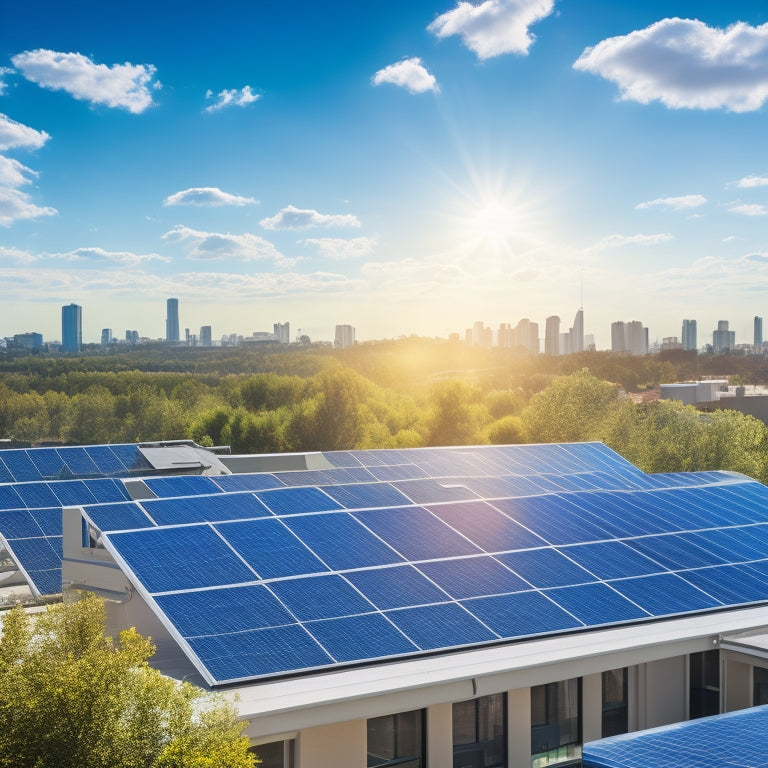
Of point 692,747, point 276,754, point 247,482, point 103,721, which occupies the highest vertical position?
point 247,482

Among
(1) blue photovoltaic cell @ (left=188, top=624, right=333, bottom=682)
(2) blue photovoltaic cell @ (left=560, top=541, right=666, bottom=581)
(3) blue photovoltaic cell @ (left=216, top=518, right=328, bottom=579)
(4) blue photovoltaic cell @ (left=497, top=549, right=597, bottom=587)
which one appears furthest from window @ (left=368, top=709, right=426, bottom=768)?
(2) blue photovoltaic cell @ (left=560, top=541, right=666, bottom=581)

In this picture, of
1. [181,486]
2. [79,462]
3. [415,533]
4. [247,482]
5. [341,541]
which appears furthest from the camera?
[79,462]

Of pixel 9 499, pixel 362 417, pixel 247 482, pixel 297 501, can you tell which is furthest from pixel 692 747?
pixel 362 417

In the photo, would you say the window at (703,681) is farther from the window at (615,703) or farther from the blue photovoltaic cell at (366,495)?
the blue photovoltaic cell at (366,495)

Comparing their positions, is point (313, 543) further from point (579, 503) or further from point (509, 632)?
point (579, 503)

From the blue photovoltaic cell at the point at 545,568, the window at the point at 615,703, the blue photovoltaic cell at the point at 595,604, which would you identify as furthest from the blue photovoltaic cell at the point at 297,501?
the window at the point at 615,703

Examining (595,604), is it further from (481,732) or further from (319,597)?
(319,597)

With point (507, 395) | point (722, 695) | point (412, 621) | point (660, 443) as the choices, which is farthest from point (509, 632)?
point (507, 395)
